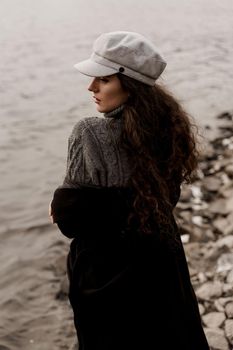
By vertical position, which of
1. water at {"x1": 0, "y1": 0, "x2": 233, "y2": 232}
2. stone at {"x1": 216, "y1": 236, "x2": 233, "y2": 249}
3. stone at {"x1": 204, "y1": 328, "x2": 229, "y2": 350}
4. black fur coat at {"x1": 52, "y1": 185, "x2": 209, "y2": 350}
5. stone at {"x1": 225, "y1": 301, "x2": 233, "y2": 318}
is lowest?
water at {"x1": 0, "y1": 0, "x2": 233, "y2": 232}

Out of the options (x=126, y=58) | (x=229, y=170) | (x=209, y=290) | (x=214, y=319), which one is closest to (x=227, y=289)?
(x=209, y=290)

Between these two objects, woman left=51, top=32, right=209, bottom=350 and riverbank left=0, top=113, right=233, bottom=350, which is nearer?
woman left=51, top=32, right=209, bottom=350

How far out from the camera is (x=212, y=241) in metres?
6.45

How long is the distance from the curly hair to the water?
528 cm

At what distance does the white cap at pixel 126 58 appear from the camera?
2.37m

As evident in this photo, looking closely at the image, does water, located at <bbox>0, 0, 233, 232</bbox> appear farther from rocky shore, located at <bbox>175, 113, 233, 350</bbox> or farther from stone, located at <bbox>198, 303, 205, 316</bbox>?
stone, located at <bbox>198, 303, 205, 316</bbox>

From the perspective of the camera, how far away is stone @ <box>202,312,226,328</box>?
4656mm

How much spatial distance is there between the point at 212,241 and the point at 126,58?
4487 mm

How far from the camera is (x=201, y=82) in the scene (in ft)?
51.5

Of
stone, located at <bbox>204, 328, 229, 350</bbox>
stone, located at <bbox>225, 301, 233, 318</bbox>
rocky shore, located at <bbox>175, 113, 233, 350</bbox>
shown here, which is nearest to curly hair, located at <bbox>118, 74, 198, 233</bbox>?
stone, located at <bbox>204, 328, 229, 350</bbox>

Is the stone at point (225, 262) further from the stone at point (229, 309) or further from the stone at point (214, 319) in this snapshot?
the stone at point (214, 319)

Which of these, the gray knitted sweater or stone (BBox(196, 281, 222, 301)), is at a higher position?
the gray knitted sweater

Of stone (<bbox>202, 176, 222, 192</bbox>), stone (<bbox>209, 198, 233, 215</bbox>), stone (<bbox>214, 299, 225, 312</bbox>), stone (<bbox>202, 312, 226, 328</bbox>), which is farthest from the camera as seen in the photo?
stone (<bbox>202, 176, 222, 192</bbox>)

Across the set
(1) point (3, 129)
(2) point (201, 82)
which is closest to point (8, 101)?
(1) point (3, 129)
